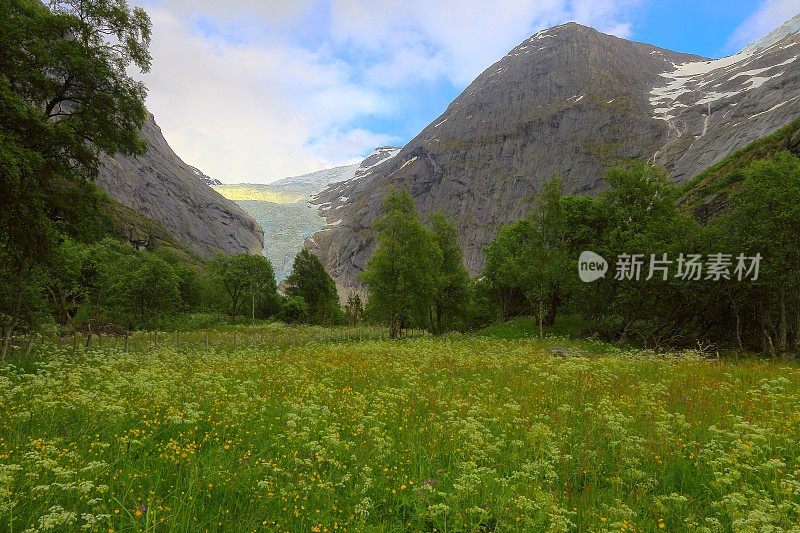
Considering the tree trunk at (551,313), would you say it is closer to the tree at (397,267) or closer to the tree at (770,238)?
the tree at (397,267)

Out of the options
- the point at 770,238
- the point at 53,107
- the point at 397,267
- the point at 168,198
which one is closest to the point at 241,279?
the point at 397,267

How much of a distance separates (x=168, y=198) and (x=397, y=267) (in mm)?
158441

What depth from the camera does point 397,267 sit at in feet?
126

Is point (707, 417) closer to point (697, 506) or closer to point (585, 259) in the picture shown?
point (697, 506)

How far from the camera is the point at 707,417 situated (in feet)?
31.0

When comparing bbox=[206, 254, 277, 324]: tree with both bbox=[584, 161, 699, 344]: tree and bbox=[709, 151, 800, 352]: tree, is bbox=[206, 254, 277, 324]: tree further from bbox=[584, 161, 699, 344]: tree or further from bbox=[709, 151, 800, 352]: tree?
bbox=[709, 151, 800, 352]: tree

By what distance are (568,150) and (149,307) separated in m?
173

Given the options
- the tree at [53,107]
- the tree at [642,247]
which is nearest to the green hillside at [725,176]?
the tree at [642,247]

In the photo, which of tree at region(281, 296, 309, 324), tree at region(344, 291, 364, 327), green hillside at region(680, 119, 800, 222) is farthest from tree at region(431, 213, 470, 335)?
tree at region(281, 296, 309, 324)

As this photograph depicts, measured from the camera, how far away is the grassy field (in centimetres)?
483

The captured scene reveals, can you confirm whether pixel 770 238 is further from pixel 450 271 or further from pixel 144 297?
pixel 144 297

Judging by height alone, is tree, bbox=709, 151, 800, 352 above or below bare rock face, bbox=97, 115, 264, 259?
below

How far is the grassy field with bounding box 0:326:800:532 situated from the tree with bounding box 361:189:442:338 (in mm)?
26370

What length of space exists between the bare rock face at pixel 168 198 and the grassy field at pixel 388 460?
152m
